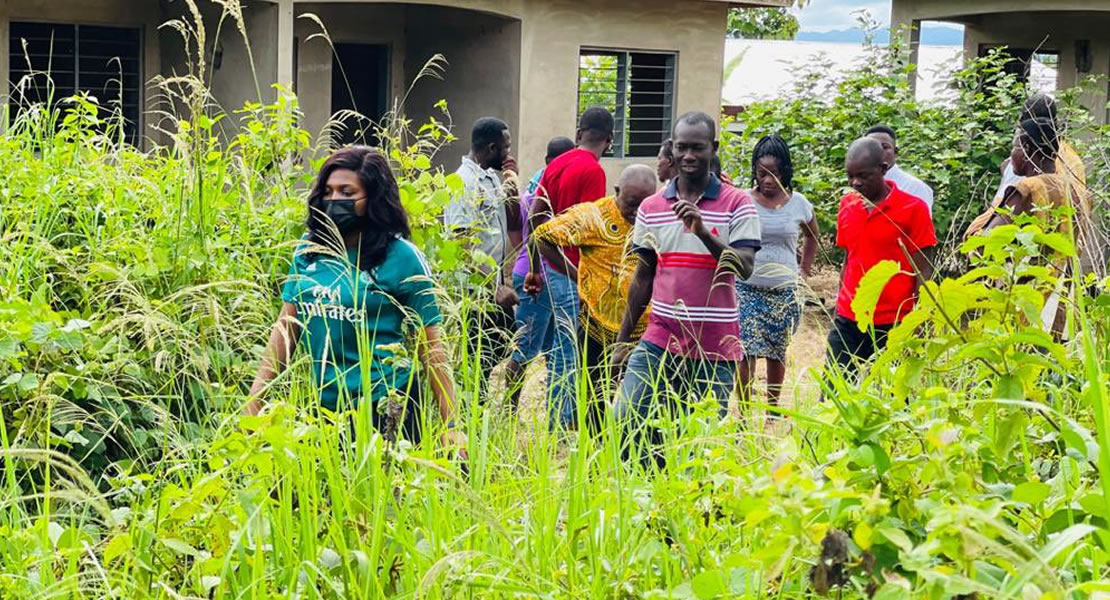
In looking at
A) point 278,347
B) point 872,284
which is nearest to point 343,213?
point 278,347

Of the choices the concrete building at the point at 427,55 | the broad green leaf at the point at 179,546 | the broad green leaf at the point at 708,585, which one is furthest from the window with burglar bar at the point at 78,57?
the broad green leaf at the point at 708,585

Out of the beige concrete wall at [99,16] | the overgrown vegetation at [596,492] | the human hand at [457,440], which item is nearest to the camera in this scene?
the overgrown vegetation at [596,492]

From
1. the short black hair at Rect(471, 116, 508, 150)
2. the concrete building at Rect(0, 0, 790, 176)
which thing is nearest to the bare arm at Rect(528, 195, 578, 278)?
the short black hair at Rect(471, 116, 508, 150)

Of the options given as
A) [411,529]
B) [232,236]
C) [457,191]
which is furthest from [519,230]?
[411,529]

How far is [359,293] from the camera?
402 cm

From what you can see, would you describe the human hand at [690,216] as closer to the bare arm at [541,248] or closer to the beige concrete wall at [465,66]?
the bare arm at [541,248]

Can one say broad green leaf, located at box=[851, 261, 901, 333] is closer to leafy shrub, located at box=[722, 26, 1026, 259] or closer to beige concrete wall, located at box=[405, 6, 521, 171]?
leafy shrub, located at box=[722, 26, 1026, 259]

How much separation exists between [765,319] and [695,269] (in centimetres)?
136

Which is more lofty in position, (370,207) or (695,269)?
(370,207)

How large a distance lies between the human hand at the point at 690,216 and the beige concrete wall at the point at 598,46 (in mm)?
8724

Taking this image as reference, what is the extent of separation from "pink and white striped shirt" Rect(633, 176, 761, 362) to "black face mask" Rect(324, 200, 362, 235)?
159cm

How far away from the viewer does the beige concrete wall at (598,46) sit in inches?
556

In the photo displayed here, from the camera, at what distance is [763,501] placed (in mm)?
1903

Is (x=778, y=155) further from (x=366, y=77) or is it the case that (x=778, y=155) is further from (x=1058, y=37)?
(x=1058, y=37)
